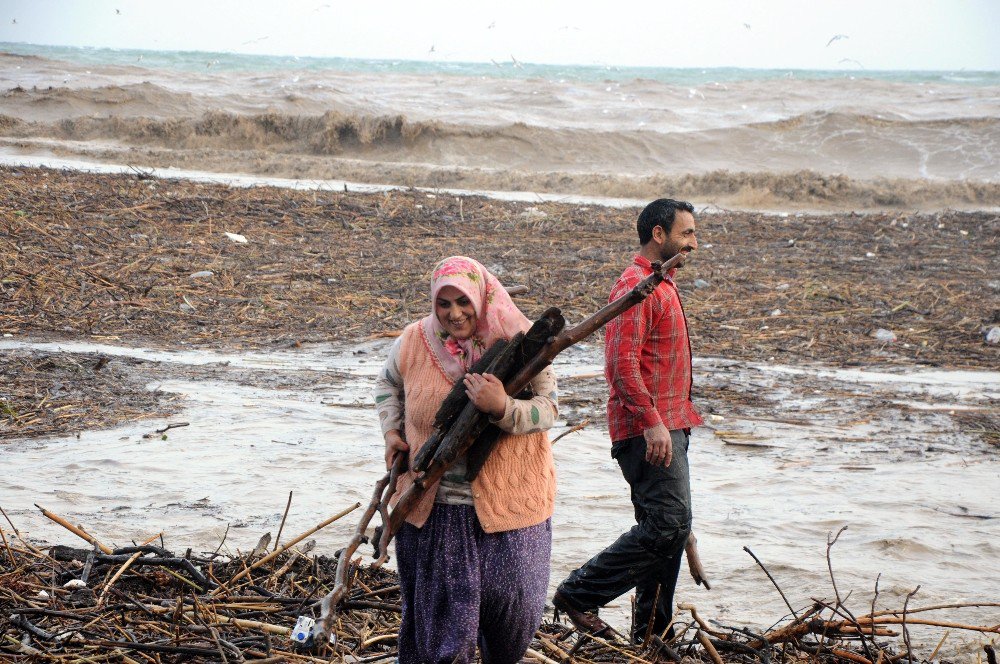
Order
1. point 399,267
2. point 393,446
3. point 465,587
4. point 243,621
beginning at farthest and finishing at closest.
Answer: point 399,267 < point 243,621 < point 393,446 < point 465,587

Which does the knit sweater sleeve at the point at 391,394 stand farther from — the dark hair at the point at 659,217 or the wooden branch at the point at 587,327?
the dark hair at the point at 659,217

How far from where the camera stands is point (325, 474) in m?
5.62

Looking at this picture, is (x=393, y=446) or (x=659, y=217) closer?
(x=393, y=446)

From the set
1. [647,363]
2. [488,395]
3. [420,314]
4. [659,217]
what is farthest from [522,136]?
[488,395]

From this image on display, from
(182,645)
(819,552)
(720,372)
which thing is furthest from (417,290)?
(182,645)

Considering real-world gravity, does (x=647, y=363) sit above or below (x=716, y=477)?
above

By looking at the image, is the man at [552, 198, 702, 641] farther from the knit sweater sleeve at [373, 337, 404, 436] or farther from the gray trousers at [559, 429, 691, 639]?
the knit sweater sleeve at [373, 337, 404, 436]

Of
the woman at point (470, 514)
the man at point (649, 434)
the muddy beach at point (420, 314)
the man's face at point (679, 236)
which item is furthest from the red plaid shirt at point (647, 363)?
the muddy beach at point (420, 314)

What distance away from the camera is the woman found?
286 cm

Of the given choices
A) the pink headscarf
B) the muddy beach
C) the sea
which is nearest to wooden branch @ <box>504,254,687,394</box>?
the pink headscarf

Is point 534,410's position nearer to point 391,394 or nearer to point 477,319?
point 477,319

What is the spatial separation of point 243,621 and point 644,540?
146 centimetres

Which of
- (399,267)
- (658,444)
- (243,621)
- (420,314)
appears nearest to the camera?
(243,621)

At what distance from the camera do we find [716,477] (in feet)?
19.1
